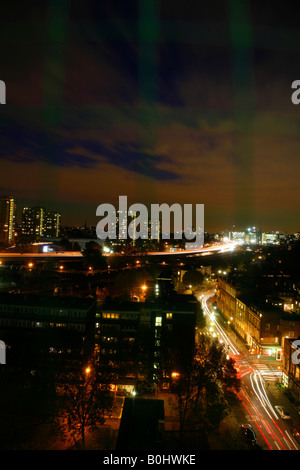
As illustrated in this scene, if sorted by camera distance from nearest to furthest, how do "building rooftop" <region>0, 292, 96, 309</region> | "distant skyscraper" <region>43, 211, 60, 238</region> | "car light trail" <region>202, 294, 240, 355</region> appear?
"building rooftop" <region>0, 292, 96, 309</region>
"car light trail" <region>202, 294, 240, 355</region>
"distant skyscraper" <region>43, 211, 60, 238</region>

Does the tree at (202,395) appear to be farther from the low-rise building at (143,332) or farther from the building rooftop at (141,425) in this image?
the building rooftop at (141,425)

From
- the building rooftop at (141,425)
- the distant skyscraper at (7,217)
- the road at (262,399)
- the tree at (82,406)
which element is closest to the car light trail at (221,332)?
the road at (262,399)

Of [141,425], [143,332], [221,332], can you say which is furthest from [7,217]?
[141,425]

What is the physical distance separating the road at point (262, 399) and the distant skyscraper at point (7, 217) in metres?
27.3

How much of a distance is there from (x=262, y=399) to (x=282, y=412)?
1.59 ft

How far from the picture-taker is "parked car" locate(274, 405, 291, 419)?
14.5 ft

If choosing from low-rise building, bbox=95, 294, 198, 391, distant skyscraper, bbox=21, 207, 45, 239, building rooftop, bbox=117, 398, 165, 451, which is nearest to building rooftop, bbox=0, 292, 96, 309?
low-rise building, bbox=95, 294, 198, 391

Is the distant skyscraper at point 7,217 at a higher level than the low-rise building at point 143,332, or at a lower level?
higher

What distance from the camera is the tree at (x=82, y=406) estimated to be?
3.74m

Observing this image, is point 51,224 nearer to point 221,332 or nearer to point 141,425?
point 221,332

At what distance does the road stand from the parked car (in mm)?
44

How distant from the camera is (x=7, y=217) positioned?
29328 mm

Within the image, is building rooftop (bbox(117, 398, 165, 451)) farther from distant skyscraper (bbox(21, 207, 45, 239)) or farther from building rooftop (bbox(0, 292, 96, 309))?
distant skyscraper (bbox(21, 207, 45, 239))
